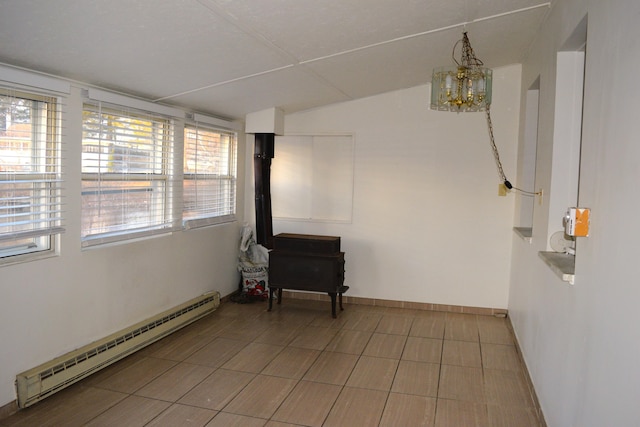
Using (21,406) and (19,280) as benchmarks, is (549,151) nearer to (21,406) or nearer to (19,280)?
(19,280)

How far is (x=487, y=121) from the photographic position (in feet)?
17.0

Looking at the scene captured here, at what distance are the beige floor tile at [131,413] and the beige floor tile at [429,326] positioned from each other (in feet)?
7.80

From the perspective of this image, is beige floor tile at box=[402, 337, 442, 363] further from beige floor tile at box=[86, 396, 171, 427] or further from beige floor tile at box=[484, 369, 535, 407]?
beige floor tile at box=[86, 396, 171, 427]

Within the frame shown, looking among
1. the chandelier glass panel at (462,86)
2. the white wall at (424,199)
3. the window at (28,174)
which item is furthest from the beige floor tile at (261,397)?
the white wall at (424,199)

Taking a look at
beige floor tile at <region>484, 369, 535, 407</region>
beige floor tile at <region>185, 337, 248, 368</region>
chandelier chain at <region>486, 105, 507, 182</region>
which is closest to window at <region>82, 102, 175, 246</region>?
beige floor tile at <region>185, 337, 248, 368</region>

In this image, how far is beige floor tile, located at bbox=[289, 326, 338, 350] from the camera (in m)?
4.30

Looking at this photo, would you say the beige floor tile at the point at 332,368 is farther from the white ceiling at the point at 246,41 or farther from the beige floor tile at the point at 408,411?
the white ceiling at the point at 246,41

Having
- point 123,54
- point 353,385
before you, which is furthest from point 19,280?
point 353,385

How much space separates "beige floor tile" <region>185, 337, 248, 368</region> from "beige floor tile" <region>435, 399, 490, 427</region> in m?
1.61

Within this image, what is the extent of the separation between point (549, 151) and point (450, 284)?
97.8 inches

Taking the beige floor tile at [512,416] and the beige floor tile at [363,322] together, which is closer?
the beige floor tile at [512,416]

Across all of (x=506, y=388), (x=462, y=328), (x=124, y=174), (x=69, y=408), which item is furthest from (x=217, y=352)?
(x=462, y=328)

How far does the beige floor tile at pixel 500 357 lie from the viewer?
391cm

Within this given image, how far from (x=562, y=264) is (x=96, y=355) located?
9.61 feet
